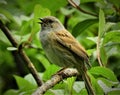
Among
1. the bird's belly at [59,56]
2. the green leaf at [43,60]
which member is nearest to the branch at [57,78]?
the bird's belly at [59,56]

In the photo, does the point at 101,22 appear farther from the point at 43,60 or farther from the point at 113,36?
the point at 43,60

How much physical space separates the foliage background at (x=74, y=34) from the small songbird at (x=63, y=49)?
0.29 feet

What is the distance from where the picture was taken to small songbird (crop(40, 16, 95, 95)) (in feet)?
12.9

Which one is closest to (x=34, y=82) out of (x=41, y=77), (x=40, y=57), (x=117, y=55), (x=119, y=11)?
(x=41, y=77)

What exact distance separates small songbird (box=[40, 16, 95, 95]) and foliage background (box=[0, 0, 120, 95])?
0.09 m

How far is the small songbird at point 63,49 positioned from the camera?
3922 millimetres

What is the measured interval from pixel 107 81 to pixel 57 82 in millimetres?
374

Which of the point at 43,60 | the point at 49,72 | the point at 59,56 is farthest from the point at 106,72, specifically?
the point at 43,60

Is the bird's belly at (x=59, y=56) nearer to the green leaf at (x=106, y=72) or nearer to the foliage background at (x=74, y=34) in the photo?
the foliage background at (x=74, y=34)

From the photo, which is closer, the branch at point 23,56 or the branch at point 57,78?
the branch at point 57,78

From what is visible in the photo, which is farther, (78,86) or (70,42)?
(70,42)

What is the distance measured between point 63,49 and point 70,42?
0.37 ft

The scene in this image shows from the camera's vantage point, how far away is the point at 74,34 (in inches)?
171

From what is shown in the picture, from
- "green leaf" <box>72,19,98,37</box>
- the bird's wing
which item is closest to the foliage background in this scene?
"green leaf" <box>72,19,98,37</box>
